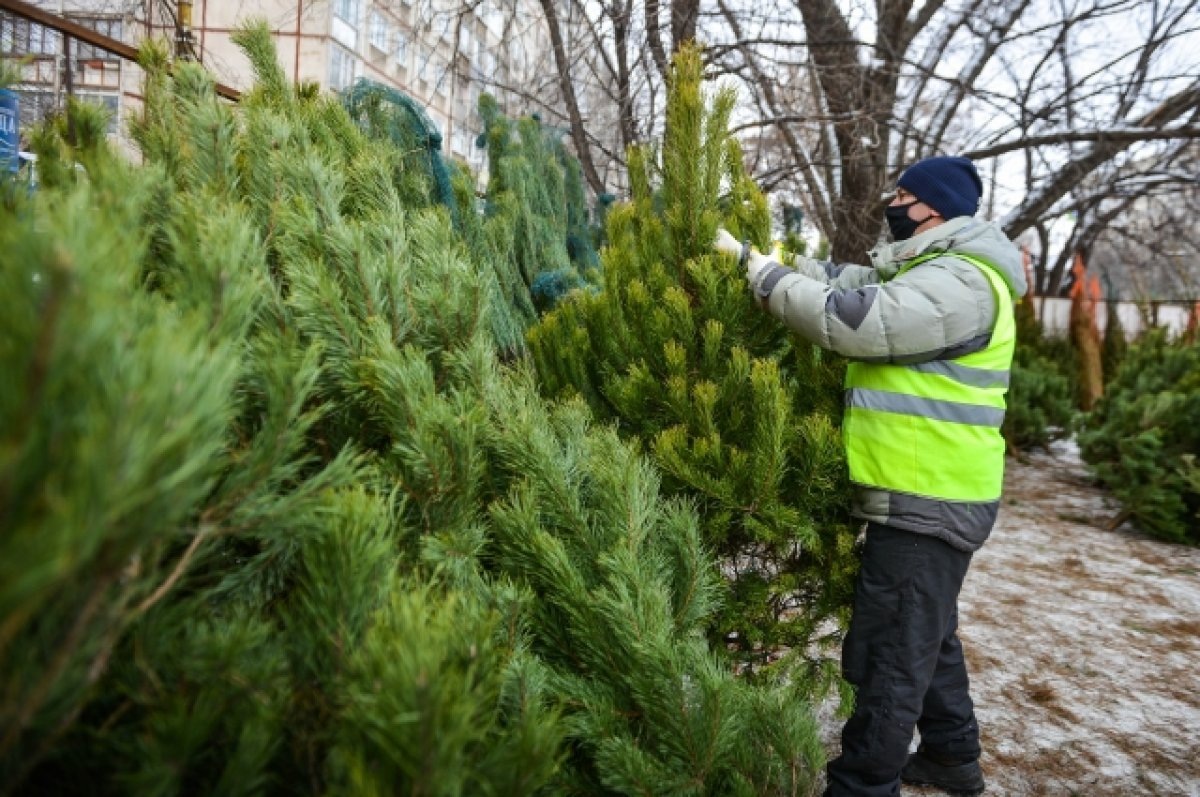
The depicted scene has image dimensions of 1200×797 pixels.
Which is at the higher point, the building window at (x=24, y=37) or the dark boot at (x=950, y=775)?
the building window at (x=24, y=37)

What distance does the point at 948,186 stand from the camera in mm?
2475

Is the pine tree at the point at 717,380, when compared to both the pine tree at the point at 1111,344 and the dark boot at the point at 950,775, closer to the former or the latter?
the dark boot at the point at 950,775

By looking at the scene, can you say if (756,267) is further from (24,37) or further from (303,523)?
(24,37)

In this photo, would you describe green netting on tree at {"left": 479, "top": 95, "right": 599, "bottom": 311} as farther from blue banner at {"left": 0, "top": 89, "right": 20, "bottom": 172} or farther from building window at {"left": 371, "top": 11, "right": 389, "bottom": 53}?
building window at {"left": 371, "top": 11, "right": 389, "bottom": 53}

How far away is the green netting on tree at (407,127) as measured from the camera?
8.36 feet

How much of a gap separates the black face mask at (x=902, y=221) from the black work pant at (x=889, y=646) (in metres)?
1.04

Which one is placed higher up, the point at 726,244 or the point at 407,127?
the point at 407,127

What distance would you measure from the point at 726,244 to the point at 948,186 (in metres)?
0.84

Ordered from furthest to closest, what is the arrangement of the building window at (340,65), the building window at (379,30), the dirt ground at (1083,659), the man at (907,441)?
the building window at (340,65), the building window at (379,30), the dirt ground at (1083,659), the man at (907,441)

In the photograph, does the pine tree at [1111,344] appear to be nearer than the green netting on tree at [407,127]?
No

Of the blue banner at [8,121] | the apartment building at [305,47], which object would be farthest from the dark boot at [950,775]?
the blue banner at [8,121]

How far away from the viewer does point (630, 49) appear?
659 cm

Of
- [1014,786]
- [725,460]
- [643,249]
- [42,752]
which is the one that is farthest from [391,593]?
[1014,786]

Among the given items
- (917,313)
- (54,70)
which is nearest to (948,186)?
(917,313)
